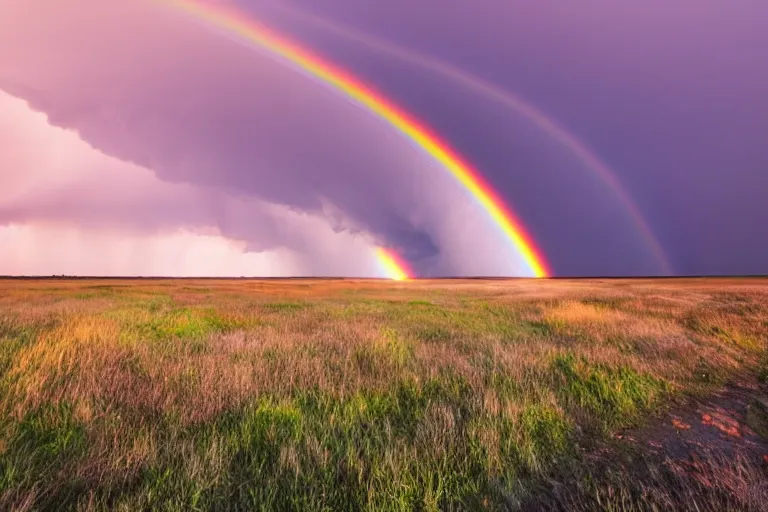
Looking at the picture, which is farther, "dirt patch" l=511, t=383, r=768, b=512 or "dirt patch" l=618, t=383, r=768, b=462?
"dirt patch" l=618, t=383, r=768, b=462

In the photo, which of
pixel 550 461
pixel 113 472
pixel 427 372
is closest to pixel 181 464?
pixel 113 472

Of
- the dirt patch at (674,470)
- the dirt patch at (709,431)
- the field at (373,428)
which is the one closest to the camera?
the dirt patch at (674,470)

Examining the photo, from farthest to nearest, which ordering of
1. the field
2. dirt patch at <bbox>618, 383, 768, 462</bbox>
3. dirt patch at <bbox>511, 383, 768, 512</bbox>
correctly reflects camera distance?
dirt patch at <bbox>618, 383, 768, 462</bbox> → the field → dirt patch at <bbox>511, 383, 768, 512</bbox>

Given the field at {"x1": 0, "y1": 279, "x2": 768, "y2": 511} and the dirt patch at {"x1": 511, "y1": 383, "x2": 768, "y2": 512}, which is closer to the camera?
the dirt patch at {"x1": 511, "y1": 383, "x2": 768, "y2": 512}

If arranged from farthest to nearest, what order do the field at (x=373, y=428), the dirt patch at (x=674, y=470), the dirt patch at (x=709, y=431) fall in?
the dirt patch at (x=709, y=431), the field at (x=373, y=428), the dirt patch at (x=674, y=470)

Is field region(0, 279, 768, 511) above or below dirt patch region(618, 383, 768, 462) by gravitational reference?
above

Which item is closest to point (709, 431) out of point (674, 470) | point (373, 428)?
point (674, 470)

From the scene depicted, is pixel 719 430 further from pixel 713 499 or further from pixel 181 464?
pixel 181 464

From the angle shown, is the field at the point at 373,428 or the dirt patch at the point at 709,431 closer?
the field at the point at 373,428

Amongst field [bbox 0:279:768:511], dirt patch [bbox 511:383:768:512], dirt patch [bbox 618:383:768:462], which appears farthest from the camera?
dirt patch [bbox 618:383:768:462]

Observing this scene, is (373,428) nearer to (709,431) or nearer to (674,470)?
(674,470)

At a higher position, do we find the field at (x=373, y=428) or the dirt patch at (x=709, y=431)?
the field at (x=373, y=428)

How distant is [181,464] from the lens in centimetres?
320

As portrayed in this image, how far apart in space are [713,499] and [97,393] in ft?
21.0
